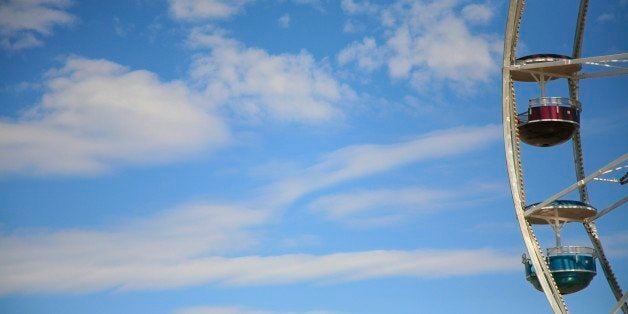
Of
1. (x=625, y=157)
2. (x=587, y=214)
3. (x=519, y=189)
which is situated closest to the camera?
(x=625, y=157)

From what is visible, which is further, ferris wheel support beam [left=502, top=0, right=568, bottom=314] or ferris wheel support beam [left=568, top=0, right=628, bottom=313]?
ferris wheel support beam [left=568, top=0, right=628, bottom=313]

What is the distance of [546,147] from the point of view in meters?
63.0

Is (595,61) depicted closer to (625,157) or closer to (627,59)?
(627,59)

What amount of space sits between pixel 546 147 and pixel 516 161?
18.1 feet

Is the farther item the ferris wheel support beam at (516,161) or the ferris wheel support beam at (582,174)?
the ferris wheel support beam at (582,174)

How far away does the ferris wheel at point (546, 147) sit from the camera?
189ft

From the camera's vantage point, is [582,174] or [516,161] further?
[582,174]

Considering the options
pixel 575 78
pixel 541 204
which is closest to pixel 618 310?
pixel 541 204

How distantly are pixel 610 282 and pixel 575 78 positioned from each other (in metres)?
13.3

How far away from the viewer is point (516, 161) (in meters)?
58.4

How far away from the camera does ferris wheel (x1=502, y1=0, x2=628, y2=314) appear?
2270 inches

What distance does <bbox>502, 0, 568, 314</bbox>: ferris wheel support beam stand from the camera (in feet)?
187

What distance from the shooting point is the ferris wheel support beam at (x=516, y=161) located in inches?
2239

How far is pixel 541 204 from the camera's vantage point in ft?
192
